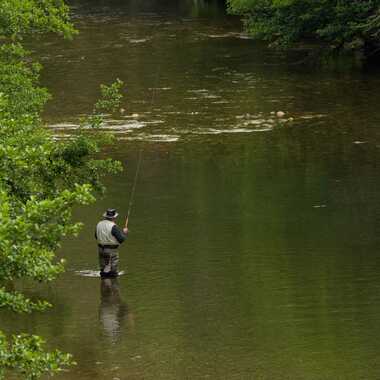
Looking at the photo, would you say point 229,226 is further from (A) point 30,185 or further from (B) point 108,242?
(A) point 30,185

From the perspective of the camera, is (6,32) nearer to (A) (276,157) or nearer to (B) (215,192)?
(B) (215,192)

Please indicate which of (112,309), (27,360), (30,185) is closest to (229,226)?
(112,309)

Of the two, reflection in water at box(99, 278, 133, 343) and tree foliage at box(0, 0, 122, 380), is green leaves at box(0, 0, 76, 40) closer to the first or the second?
tree foliage at box(0, 0, 122, 380)

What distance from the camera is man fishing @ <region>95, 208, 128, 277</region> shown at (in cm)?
2081

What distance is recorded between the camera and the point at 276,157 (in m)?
33.9

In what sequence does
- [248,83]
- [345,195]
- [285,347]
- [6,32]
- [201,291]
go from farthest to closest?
[248,83], [345,195], [6,32], [201,291], [285,347]

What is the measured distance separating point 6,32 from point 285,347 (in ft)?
31.3

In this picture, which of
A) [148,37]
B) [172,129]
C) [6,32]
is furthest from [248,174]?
[148,37]

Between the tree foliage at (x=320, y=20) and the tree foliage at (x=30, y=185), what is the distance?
21.0m

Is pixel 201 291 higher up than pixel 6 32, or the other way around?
pixel 6 32

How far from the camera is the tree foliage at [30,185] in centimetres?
1072

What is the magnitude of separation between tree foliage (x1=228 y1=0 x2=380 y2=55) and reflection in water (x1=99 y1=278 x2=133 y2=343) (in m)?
24.9

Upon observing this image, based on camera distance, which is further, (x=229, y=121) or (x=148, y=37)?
(x=148, y=37)

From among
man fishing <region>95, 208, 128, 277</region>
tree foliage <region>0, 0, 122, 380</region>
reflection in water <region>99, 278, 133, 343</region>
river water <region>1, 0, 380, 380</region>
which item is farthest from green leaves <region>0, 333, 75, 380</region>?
man fishing <region>95, 208, 128, 277</region>
